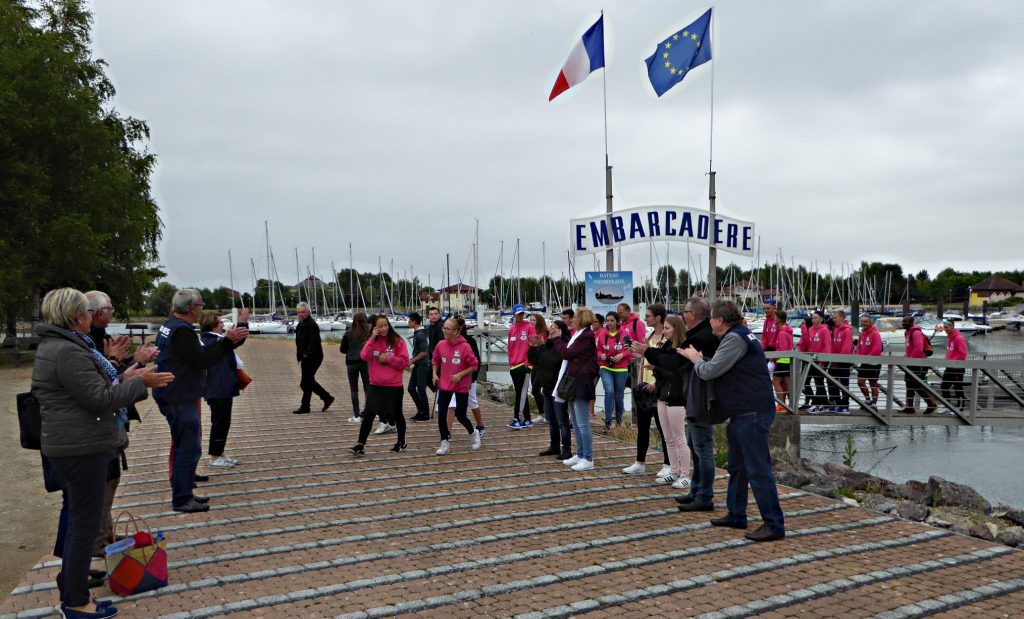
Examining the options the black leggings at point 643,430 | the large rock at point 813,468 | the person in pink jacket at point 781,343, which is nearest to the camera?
the black leggings at point 643,430

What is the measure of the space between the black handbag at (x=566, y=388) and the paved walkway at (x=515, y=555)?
0.82 meters

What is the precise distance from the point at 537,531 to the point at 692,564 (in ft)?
4.31

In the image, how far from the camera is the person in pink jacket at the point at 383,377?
30.0 feet

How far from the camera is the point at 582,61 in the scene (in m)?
16.2

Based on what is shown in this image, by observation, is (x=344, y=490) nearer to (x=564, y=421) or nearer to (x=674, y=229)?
(x=564, y=421)

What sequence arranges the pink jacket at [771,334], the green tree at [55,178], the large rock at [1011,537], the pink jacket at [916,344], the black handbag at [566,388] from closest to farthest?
the large rock at [1011,537] < the black handbag at [566,388] < the pink jacket at [771,334] < the pink jacket at [916,344] < the green tree at [55,178]

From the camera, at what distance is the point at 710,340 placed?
633 cm

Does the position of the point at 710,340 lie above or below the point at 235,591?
above

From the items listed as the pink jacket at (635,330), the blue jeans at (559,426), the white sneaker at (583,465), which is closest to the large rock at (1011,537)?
the white sneaker at (583,465)

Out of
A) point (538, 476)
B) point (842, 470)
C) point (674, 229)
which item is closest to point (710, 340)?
point (538, 476)

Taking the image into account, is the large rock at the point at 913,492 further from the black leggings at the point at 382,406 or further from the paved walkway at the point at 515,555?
the black leggings at the point at 382,406

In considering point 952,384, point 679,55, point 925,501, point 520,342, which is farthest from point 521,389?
point 952,384

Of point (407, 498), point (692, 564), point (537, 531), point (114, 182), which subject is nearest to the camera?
point (692, 564)

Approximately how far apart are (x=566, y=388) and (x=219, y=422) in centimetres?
392
